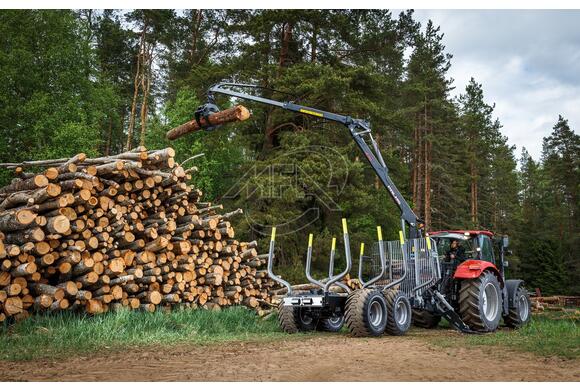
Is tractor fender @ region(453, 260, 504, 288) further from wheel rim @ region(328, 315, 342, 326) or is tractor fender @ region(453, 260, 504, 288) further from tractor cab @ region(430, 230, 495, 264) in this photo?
wheel rim @ region(328, 315, 342, 326)

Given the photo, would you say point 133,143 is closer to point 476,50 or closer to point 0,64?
point 0,64

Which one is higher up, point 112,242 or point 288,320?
point 112,242

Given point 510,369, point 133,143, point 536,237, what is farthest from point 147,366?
point 536,237

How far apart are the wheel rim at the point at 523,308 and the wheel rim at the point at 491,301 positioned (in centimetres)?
114

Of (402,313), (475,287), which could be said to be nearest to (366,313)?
(402,313)

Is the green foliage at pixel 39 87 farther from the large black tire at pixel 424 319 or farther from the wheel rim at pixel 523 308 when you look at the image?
the wheel rim at pixel 523 308

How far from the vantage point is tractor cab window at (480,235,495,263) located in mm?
10781

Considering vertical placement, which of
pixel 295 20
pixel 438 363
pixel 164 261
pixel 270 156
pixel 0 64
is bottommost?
pixel 438 363

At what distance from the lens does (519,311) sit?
430 inches

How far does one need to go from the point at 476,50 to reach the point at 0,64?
12492mm

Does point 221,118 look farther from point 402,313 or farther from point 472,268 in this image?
point 472,268

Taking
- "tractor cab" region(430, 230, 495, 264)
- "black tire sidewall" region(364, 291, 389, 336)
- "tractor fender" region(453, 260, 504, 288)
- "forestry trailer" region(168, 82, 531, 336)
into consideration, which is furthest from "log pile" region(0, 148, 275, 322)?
"tractor fender" region(453, 260, 504, 288)

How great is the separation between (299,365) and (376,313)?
3.21 metres

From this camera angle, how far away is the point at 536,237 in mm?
38250
